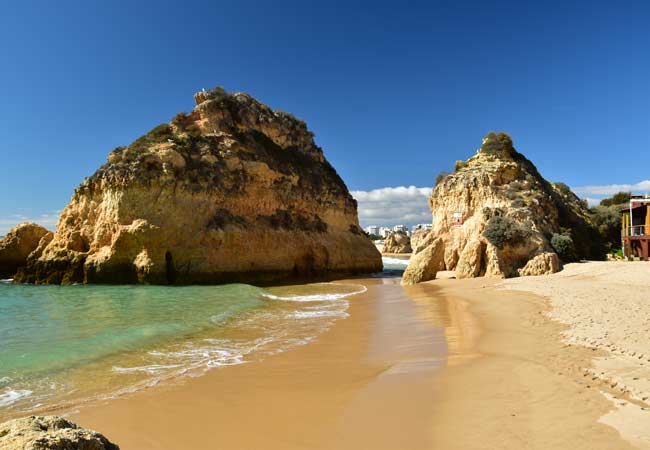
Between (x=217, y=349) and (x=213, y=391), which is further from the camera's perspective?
(x=217, y=349)

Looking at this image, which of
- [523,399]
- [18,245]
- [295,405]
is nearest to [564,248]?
[523,399]

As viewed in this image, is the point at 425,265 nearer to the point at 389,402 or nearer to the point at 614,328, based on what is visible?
the point at 614,328

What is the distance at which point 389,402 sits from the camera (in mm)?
4734

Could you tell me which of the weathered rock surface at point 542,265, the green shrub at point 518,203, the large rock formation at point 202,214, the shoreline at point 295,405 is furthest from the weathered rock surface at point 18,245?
the green shrub at point 518,203

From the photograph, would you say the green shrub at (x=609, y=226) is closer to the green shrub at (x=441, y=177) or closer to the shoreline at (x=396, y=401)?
the green shrub at (x=441, y=177)

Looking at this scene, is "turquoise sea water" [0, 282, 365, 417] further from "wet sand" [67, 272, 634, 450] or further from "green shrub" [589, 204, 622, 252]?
"green shrub" [589, 204, 622, 252]

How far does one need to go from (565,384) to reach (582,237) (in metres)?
25.4

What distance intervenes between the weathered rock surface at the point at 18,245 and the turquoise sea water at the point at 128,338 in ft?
50.4

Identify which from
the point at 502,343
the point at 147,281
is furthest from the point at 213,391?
the point at 147,281

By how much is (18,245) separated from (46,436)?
108 feet

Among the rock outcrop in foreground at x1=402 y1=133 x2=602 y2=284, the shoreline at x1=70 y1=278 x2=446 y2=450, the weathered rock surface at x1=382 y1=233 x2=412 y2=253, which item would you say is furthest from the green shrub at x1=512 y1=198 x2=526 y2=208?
the weathered rock surface at x1=382 y1=233 x2=412 y2=253

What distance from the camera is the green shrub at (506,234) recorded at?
19047mm

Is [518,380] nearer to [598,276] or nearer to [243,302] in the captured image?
[243,302]

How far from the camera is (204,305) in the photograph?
567 inches
